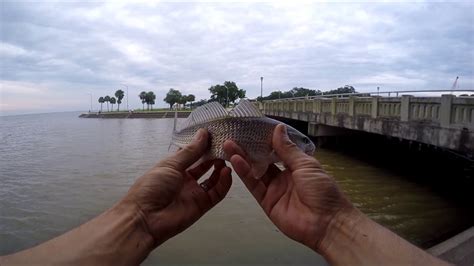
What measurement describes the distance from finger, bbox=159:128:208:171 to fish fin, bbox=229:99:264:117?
0.38m

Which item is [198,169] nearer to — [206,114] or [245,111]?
[206,114]

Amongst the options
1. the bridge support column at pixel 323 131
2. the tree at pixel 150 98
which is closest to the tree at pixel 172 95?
the tree at pixel 150 98

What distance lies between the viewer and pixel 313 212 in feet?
8.66

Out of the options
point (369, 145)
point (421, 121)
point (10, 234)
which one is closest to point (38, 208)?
point (10, 234)

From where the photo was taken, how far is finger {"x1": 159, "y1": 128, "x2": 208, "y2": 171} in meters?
2.86

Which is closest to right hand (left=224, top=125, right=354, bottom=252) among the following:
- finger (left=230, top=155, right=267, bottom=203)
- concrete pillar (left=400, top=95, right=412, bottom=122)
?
finger (left=230, top=155, right=267, bottom=203)

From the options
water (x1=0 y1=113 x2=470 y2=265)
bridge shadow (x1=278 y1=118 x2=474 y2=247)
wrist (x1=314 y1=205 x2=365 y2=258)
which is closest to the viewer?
wrist (x1=314 y1=205 x2=365 y2=258)

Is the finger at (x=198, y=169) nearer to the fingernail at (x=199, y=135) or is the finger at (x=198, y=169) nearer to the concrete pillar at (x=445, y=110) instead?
the fingernail at (x=199, y=135)

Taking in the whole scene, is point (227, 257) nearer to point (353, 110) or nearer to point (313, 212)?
point (313, 212)

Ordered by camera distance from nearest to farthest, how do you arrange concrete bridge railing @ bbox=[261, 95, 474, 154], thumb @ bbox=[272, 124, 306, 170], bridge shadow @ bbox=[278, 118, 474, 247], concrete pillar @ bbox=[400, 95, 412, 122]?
thumb @ bbox=[272, 124, 306, 170] → concrete bridge railing @ bbox=[261, 95, 474, 154] → bridge shadow @ bbox=[278, 118, 474, 247] → concrete pillar @ bbox=[400, 95, 412, 122]

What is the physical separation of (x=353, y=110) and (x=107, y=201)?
12858 millimetres

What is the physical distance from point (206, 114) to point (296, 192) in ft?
4.03

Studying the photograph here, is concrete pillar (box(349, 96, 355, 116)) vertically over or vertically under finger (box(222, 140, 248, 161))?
over

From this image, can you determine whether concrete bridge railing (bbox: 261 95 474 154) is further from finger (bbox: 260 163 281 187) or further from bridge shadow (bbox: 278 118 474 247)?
finger (bbox: 260 163 281 187)
